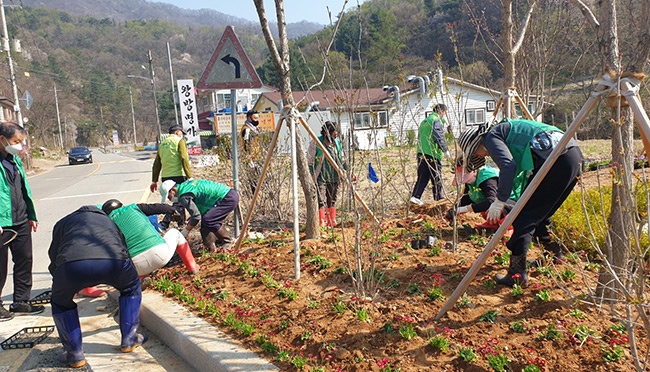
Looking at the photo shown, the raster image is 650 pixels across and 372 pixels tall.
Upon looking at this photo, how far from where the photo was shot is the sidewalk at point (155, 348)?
3340mm

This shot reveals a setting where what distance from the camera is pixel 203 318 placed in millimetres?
4055

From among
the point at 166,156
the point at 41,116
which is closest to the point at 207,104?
the point at 41,116

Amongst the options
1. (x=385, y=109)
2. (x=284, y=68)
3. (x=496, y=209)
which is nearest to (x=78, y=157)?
(x=284, y=68)

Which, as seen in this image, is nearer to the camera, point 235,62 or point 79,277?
point 79,277

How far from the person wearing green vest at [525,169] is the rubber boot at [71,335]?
3239mm

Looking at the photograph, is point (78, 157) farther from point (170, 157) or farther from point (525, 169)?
point (525, 169)

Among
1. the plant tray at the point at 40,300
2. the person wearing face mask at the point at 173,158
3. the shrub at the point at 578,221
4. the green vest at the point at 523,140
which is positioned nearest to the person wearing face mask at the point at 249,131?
the person wearing face mask at the point at 173,158

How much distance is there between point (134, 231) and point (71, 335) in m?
0.94

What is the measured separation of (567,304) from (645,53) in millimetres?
1629

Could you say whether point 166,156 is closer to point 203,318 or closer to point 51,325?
point 51,325

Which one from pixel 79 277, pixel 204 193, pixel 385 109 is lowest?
pixel 79 277

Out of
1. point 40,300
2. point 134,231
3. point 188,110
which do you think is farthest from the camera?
point 188,110

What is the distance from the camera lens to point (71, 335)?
366 centimetres

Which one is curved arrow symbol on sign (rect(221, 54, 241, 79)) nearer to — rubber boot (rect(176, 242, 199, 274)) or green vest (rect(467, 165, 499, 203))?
rubber boot (rect(176, 242, 199, 274))
